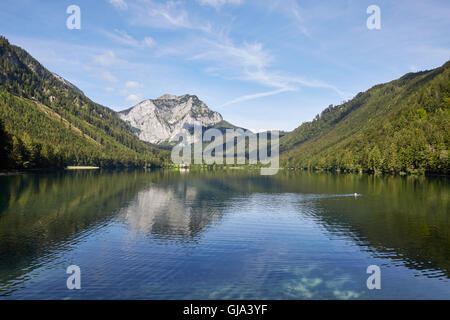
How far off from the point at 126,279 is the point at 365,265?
23490mm

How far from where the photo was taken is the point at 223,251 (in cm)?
3647

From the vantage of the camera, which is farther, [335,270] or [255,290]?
[335,270]

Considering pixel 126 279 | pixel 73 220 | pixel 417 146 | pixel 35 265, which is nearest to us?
pixel 126 279

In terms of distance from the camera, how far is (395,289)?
1002 inches

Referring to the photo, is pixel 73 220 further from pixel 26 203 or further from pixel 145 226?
pixel 26 203

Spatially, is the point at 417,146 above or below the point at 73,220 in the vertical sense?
above

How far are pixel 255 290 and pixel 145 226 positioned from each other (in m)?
28.8

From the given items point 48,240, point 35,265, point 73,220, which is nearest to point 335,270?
point 35,265

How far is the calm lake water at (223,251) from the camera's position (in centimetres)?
2527

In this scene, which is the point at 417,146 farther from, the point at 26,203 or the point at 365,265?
the point at 26,203

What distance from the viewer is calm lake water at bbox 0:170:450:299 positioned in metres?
25.3

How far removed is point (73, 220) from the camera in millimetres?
51906
